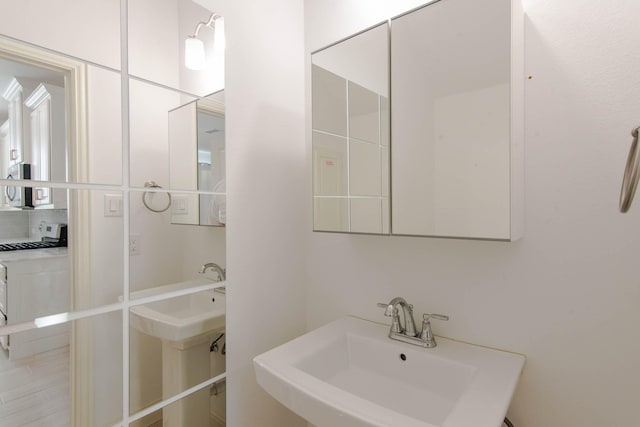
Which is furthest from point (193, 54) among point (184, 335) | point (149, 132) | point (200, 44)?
point (184, 335)

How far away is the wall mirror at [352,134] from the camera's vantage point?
1.16 m

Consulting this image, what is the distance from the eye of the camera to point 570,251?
3.05ft

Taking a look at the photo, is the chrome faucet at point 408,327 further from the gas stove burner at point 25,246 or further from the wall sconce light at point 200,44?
the wall sconce light at point 200,44

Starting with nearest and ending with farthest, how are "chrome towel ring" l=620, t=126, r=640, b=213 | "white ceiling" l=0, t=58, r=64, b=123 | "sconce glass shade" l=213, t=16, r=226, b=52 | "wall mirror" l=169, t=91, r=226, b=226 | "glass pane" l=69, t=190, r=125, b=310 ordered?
"chrome towel ring" l=620, t=126, r=640, b=213
"white ceiling" l=0, t=58, r=64, b=123
"glass pane" l=69, t=190, r=125, b=310
"wall mirror" l=169, t=91, r=226, b=226
"sconce glass shade" l=213, t=16, r=226, b=52

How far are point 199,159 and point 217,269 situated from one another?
422mm

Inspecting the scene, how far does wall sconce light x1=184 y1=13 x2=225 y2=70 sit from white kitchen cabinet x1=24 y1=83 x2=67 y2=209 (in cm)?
44

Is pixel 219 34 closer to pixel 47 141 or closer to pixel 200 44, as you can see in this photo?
pixel 200 44

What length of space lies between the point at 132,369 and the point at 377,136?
1130 mm

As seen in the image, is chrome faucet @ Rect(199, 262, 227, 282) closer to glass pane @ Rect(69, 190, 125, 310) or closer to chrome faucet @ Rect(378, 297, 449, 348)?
glass pane @ Rect(69, 190, 125, 310)

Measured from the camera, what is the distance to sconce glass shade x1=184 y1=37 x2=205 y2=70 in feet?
3.61

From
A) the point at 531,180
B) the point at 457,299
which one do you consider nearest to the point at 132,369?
the point at 457,299

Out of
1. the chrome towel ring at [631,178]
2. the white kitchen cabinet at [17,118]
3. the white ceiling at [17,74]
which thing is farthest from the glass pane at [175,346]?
the chrome towel ring at [631,178]

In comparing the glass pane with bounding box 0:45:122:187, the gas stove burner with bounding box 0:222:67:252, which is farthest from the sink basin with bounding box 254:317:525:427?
the glass pane with bounding box 0:45:122:187

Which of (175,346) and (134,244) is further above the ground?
(134,244)
